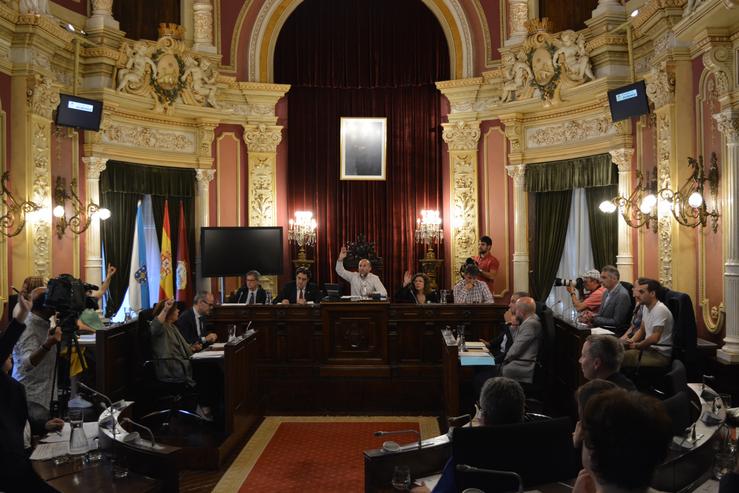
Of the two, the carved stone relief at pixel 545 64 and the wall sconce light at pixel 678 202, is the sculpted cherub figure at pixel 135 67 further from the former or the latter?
the wall sconce light at pixel 678 202

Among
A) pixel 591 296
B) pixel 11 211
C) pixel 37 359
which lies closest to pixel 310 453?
pixel 37 359

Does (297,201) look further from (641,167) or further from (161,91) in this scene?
(641,167)

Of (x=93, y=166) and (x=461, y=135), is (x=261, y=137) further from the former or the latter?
(x=461, y=135)

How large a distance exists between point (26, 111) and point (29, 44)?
82cm

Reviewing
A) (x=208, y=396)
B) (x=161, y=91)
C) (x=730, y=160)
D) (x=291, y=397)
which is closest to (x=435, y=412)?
(x=291, y=397)

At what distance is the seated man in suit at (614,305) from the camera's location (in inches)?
295

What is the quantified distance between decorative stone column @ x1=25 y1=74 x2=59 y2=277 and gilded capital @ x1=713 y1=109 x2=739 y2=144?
7.82m

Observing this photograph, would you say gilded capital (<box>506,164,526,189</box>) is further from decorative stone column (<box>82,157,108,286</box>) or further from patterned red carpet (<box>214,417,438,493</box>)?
decorative stone column (<box>82,157,108,286</box>)

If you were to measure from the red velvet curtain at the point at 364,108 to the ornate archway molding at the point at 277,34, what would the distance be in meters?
0.28

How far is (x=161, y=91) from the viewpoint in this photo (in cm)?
1070

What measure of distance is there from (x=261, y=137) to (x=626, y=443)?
10.7m

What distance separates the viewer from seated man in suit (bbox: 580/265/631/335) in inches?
295

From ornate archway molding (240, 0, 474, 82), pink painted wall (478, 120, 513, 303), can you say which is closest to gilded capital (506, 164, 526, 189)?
pink painted wall (478, 120, 513, 303)

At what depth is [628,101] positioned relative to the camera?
898 cm
